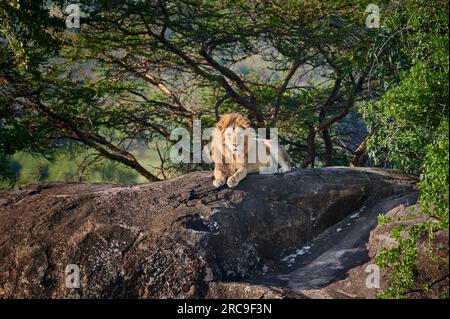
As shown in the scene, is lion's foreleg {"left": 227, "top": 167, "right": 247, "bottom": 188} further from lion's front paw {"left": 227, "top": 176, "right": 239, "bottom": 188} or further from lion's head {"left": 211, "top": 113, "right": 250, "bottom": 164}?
lion's head {"left": 211, "top": 113, "right": 250, "bottom": 164}

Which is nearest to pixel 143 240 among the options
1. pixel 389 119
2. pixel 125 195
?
pixel 125 195

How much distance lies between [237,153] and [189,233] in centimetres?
194

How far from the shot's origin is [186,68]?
20703 mm

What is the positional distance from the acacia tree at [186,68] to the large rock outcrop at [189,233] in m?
5.22

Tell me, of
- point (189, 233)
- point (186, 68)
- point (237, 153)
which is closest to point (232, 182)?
point (237, 153)

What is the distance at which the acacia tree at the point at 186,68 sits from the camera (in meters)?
18.8

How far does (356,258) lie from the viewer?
1134 cm

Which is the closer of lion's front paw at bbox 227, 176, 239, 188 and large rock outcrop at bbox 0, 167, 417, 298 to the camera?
large rock outcrop at bbox 0, 167, 417, 298

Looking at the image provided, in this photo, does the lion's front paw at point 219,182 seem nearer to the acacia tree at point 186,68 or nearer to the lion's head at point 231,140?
the lion's head at point 231,140

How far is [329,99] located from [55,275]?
10.7 m

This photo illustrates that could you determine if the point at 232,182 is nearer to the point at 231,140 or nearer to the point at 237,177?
the point at 237,177

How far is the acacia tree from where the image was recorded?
18766 millimetres

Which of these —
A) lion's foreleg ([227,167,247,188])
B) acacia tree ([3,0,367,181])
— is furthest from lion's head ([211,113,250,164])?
acacia tree ([3,0,367,181])

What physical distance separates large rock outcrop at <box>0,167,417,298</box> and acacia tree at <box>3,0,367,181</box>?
17.1ft
